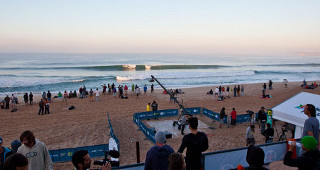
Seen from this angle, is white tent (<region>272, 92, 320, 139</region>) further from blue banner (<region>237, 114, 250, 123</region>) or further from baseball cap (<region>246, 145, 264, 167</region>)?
baseball cap (<region>246, 145, 264, 167</region>)

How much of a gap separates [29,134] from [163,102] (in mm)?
19493

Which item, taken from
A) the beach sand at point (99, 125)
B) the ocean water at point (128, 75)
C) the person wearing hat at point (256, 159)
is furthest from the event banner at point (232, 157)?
the ocean water at point (128, 75)

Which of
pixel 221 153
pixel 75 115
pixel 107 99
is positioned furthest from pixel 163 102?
pixel 221 153

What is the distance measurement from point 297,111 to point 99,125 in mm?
11862

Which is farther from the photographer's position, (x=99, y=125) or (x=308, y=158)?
(x=99, y=125)

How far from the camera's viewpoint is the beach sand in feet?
40.2

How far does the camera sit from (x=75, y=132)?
14.3m

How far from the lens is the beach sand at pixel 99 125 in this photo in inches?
482

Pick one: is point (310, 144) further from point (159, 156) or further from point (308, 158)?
point (159, 156)

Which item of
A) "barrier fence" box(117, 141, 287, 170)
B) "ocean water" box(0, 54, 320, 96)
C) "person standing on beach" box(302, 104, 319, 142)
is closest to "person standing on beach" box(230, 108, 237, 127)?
"barrier fence" box(117, 141, 287, 170)

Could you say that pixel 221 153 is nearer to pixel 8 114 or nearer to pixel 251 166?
pixel 251 166

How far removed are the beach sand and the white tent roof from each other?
5.89 ft

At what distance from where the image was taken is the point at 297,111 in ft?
37.2

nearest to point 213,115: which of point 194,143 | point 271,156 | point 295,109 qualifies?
point 295,109
